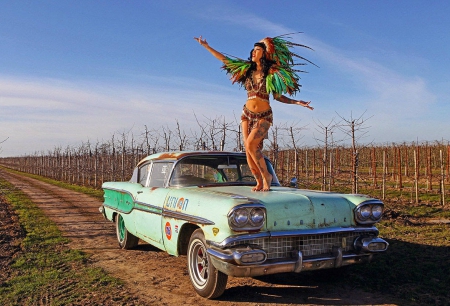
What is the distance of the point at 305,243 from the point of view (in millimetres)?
4016

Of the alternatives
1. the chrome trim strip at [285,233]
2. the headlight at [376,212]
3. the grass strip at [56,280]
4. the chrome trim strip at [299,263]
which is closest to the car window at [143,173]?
the grass strip at [56,280]

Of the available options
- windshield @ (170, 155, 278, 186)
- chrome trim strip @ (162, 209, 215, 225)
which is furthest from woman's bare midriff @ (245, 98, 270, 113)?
chrome trim strip @ (162, 209, 215, 225)

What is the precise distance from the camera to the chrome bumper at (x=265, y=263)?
3.66m

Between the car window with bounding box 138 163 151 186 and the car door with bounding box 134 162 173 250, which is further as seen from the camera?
the car window with bounding box 138 163 151 186

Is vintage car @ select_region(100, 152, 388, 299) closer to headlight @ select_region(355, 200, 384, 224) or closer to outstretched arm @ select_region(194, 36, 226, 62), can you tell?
headlight @ select_region(355, 200, 384, 224)

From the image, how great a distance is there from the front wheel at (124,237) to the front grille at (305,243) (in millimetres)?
3437

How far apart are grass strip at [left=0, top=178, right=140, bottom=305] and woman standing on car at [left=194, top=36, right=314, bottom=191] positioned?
212 cm

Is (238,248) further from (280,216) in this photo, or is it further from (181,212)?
(181,212)

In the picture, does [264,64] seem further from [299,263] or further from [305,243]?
[299,263]

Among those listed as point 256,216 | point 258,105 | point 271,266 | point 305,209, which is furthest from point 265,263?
point 258,105

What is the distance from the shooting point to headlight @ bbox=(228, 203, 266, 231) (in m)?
3.72

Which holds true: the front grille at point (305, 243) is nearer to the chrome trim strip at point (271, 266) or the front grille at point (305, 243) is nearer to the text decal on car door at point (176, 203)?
the chrome trim strip at point (271, 266)

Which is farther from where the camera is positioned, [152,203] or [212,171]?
[212,171]

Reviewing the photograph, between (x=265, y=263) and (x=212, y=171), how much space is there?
2.07 meters
